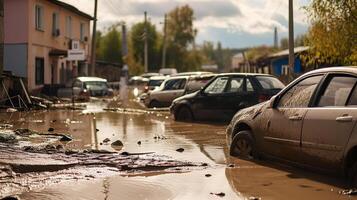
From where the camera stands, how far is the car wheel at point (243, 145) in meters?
9.70

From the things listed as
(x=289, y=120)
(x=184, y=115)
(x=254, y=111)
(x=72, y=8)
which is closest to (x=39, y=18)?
(x=72, y=8)

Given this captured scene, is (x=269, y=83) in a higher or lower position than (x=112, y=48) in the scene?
lower

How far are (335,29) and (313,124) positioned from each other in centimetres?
1204

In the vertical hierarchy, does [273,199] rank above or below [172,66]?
below

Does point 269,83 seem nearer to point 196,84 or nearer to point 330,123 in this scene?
point 196,84

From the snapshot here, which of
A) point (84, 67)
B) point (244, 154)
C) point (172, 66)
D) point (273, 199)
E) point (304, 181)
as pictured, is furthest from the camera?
point (172, 66)

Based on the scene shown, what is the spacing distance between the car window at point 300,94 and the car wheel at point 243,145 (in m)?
0.93

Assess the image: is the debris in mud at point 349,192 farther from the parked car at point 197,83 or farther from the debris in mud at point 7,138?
the parked car at point 197,83

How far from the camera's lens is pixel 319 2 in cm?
1936

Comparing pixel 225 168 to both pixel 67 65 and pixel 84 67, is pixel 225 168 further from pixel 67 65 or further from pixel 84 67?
pixel 84 67

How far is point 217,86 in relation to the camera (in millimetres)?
17516

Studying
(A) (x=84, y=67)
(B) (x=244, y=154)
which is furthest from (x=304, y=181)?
(A) (x=84, y=67)

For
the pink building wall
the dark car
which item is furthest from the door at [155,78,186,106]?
A: the pink building wall

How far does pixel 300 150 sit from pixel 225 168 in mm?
1422
